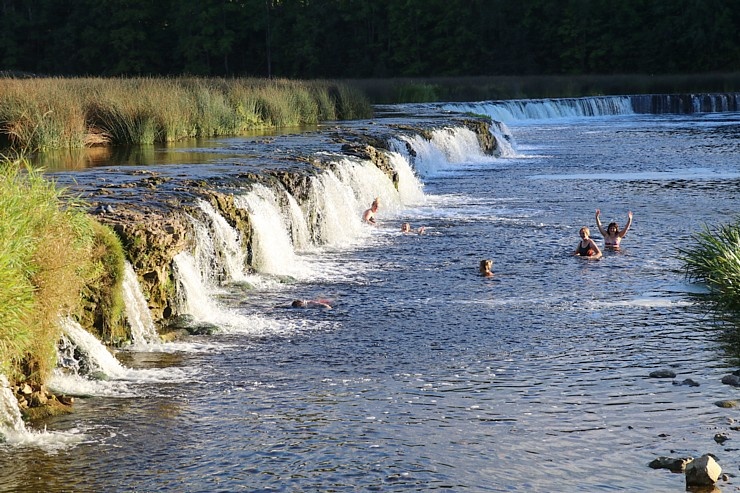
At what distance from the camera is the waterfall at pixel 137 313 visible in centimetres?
1066

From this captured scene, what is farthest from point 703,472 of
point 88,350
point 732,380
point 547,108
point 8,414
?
point 547,108

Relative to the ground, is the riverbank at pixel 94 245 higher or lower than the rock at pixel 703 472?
higher

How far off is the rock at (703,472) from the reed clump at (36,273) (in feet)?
15.3

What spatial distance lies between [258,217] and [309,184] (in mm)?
2887

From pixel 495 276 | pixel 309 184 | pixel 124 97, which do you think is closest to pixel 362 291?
pixel 495 276

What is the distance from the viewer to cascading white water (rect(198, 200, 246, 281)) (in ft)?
45.4

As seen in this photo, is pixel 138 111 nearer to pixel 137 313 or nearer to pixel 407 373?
pixel 137 313

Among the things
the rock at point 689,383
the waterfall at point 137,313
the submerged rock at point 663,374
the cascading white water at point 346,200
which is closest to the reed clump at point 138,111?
the cascading white water at point 346,200

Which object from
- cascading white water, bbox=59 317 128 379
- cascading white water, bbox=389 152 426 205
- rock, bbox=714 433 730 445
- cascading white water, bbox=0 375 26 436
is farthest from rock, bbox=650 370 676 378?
cascading white water, bbox=389 152 426 205

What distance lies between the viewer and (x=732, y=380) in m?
9.18

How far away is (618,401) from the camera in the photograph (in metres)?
8.73

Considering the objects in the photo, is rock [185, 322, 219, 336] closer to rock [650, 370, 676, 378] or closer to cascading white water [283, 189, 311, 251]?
rock [650, 370, 676, 378]

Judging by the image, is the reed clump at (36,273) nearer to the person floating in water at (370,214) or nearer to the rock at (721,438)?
the rock at (721,438)

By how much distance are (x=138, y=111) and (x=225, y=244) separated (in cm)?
1160
